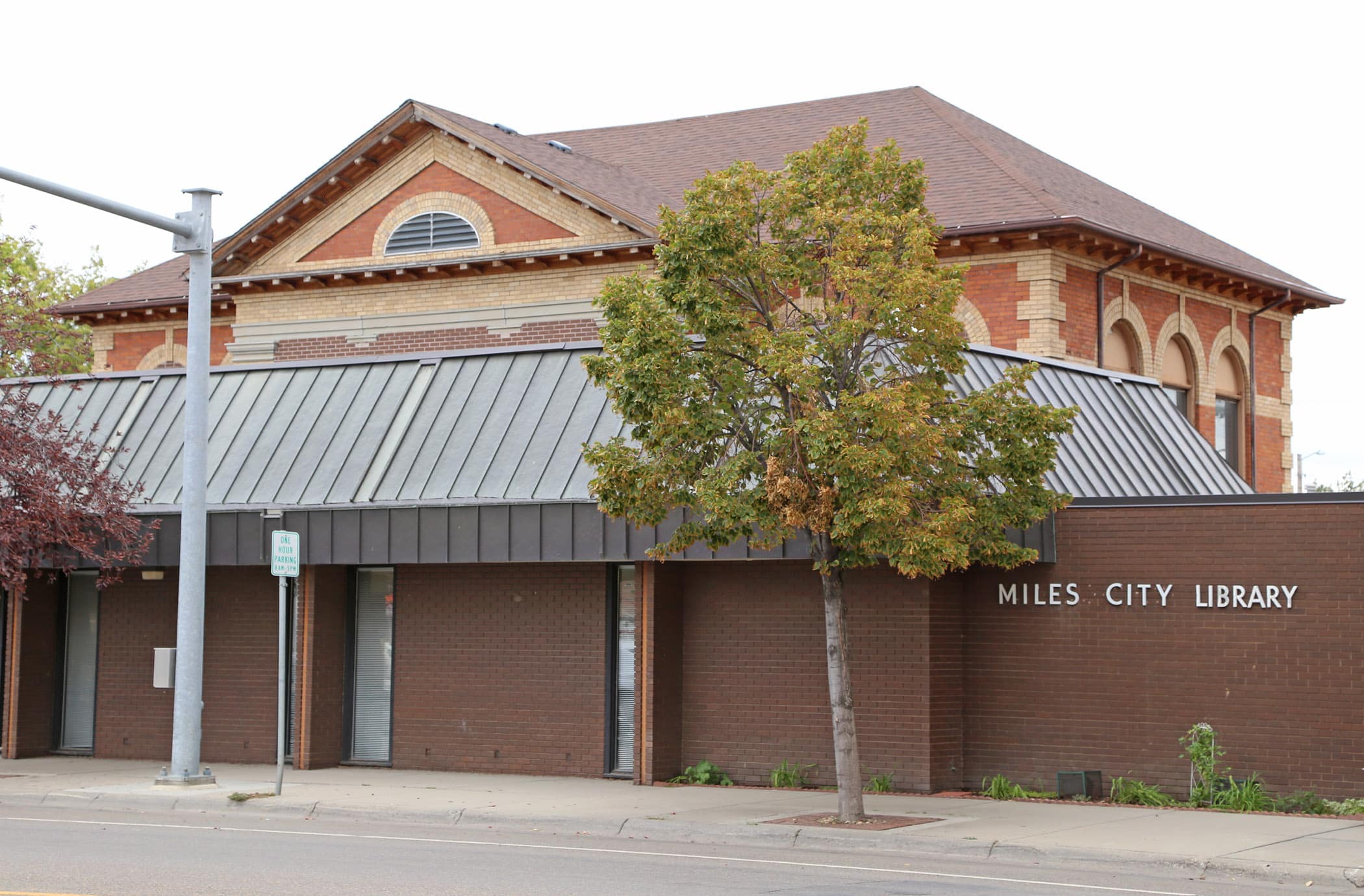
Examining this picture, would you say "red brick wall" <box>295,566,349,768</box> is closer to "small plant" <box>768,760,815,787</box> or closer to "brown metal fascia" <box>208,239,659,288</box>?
"small plant" <box>768,760,815,787</box>

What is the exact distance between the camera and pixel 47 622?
72.8ft

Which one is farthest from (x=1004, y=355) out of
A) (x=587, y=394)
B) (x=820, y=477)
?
(x=820, y=477)

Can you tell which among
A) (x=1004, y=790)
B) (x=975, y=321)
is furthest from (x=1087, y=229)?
(x=1004, y=790)

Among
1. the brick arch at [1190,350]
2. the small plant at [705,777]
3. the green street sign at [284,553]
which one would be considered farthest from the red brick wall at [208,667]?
the brick arch at [1190,350]

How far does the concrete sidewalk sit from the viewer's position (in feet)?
42.7

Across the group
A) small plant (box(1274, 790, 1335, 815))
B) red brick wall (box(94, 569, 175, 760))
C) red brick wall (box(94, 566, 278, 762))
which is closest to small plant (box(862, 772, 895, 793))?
small plant (box(1274, 790, 1335, 815))

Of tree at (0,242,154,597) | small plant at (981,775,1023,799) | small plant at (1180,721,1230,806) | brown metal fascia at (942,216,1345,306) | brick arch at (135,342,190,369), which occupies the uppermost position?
brown metal fascia at (942,216,1345,306)

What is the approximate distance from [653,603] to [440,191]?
1525 cm

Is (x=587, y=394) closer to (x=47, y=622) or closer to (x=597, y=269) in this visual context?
(x=47, y=622)

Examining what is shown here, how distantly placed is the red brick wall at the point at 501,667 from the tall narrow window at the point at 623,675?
0.55ft

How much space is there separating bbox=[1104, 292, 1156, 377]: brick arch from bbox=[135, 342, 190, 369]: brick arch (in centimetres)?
2015

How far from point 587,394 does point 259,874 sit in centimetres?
918

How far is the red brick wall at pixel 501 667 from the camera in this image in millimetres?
19125

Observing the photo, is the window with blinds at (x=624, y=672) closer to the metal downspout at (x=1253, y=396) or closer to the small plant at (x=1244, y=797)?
the small plant at (x=1244, y=797)
